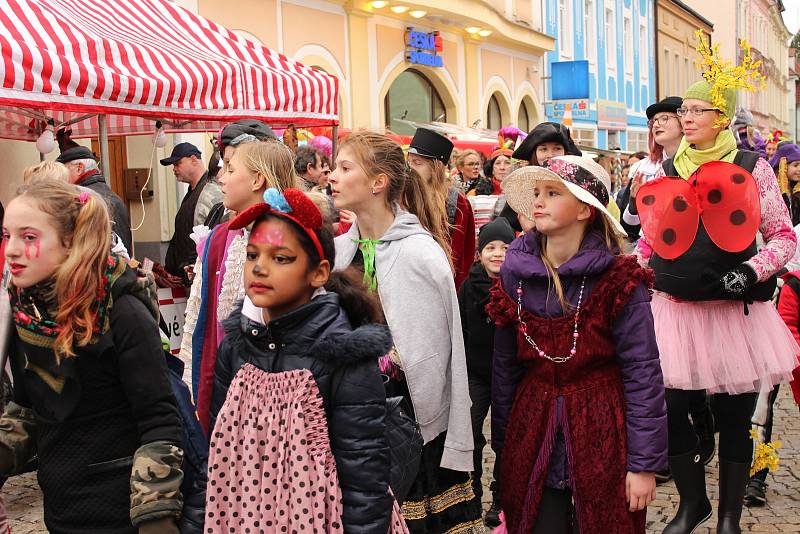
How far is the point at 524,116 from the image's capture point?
83.9 ft

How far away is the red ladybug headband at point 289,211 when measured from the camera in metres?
2.62

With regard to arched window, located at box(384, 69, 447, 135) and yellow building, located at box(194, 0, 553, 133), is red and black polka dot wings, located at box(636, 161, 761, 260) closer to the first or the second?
yellow building, located at box(194, 0, 553, 133)

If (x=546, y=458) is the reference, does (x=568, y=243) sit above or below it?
above

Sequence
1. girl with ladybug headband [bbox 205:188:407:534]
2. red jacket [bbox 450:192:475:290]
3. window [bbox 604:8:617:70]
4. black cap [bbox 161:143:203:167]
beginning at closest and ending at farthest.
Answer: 1. girl with ladybug headband [bbox 205:188:407:534]
2. red jacket [bbox 450:192:475:290]
3. black cap [bbox 161:143:203:167]
4. window [bbox 604:8:617:70]

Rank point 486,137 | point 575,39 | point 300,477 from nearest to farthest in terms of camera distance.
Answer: point 300,477 → point 486,137 → point 575,39

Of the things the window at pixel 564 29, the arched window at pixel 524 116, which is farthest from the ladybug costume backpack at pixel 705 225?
the window at pixel 564 29

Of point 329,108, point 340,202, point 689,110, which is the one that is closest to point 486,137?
point 329,108

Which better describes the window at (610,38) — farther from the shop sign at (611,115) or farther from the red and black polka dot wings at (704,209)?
the red and black polka dot wings at (704,209)

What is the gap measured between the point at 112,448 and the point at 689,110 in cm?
319

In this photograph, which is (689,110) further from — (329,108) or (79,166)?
(329,108)

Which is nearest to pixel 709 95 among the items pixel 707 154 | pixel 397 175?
pixel 707 154

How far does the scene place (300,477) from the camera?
2.51 m

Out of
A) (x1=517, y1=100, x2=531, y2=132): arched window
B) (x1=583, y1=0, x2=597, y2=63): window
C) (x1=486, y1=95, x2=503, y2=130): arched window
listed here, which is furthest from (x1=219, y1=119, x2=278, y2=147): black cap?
(x1=583, y1=0, x2=597, y2=63): window

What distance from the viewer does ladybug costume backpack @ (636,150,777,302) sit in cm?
434
